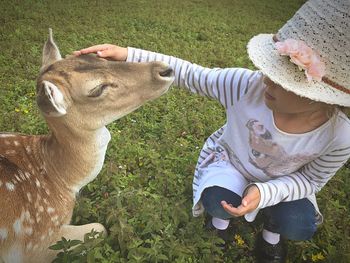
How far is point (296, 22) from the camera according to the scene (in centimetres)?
233

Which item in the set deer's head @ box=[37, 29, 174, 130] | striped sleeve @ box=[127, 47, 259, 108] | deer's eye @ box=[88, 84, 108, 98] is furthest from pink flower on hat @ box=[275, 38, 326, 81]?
deer's eye @ box=[88, 84, 108, 98]

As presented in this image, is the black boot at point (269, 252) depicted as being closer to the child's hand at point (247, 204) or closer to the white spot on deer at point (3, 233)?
the child's hand at point (247, 204)

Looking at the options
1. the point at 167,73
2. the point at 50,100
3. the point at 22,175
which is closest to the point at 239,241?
the point at 167,73

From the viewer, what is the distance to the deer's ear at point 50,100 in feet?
7.35

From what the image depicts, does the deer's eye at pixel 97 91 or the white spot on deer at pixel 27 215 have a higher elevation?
the deer's eye at pixel 97 91

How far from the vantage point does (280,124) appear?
2.67m

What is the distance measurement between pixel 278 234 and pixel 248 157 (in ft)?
2.01

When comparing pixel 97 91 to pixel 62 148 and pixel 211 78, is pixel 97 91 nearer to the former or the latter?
pixel 62 148

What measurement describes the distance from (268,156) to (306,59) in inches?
32.2

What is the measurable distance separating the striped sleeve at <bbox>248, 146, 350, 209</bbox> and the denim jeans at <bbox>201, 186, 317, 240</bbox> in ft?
0.30

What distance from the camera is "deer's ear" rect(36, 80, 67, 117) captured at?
7.35ft

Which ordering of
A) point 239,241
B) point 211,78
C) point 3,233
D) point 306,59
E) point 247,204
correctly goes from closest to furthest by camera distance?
point 306,59 → point 3,233 → point 247,204 → point 211,78 → point 239,241

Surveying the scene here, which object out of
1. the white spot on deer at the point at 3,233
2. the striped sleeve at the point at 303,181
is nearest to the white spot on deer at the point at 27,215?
the white spot on deer at the point at 3,233

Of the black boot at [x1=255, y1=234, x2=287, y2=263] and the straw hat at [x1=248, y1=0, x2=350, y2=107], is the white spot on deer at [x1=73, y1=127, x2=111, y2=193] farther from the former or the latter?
the black boot at [x1=255, y1=234, x2=287, y2=263]
